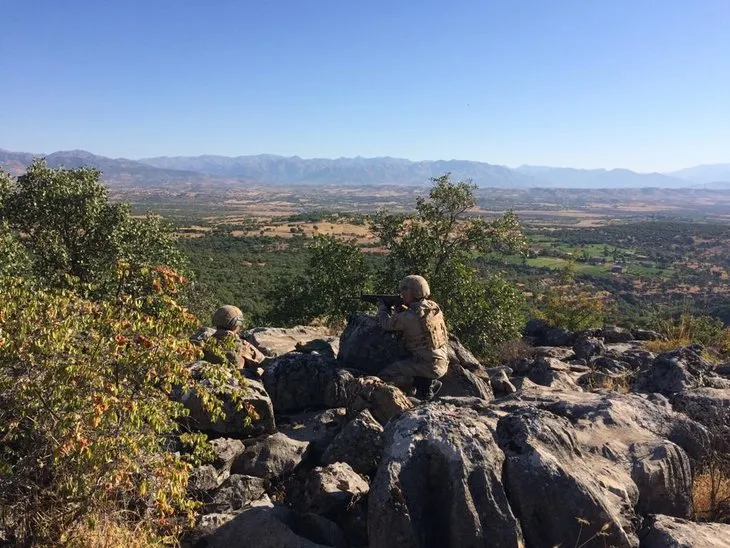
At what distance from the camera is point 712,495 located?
6.78 meters

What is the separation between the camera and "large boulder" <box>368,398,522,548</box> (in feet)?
17.3

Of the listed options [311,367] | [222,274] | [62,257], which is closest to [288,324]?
[62,257]

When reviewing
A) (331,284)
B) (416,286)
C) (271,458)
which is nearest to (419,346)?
(416,286)

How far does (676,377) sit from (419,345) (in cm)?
620

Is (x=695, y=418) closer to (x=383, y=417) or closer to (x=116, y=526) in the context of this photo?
(x=383, y=417)

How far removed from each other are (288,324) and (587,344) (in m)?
12.1

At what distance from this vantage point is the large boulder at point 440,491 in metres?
5.26

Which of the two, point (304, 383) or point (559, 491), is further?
point (304, 383)

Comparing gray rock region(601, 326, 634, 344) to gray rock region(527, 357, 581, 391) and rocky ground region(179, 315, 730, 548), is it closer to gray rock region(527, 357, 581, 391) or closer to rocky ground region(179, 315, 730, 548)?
gray rock region(527, 357, 581, 391)

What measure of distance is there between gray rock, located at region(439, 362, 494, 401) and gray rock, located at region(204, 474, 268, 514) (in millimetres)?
4650

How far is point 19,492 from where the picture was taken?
17.5ft

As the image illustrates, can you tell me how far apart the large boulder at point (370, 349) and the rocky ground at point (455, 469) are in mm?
899

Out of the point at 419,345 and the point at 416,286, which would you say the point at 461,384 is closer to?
the point at 419,345

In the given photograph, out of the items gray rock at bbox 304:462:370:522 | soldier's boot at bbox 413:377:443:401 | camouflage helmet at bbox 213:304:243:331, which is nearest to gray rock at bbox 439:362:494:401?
soldier's boot at bbox 413:377:443:401
